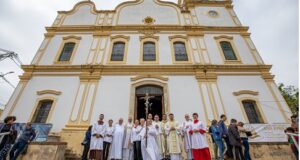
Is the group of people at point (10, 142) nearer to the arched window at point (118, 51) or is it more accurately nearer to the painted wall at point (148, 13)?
the arched window at point (118, 51)

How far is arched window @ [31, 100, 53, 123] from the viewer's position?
996 centimetres

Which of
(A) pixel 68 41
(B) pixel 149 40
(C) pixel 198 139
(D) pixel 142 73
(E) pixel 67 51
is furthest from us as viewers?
(A) pixel 68 41

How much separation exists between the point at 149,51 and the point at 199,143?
25.5 feet

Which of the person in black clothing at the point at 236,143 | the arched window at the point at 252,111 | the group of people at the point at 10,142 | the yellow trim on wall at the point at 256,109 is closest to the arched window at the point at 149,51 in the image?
the yellow trim on wall at the point at 256,109

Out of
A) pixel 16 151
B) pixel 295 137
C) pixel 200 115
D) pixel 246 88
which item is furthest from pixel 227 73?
pixel 16 151

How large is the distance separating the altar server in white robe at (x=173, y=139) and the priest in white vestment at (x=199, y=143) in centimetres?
49

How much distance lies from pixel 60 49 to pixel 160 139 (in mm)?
9977

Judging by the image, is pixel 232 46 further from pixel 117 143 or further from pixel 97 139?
pixel 97 139

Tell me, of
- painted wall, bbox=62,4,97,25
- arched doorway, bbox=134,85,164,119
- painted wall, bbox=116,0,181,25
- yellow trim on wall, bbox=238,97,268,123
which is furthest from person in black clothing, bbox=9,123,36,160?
painted wall, bbox=116,0,181,25

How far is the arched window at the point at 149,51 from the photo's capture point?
40.2 ft

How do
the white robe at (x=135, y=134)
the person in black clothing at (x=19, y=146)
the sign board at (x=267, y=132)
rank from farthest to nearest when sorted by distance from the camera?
1. the sign board at (x=267, y=132)
2. the white robe at (x=135, y=134)
3. the person in black clothing at (x=19, y=146)

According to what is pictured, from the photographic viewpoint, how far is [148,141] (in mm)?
6453

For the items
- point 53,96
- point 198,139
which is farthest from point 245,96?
point 53,96

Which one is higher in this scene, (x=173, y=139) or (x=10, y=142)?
(x=173, y=139)
